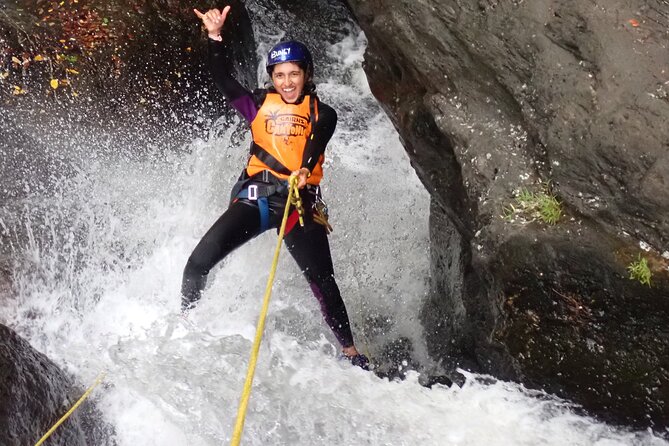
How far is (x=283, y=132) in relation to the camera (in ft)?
15.0

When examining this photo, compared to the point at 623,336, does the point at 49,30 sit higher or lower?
higher

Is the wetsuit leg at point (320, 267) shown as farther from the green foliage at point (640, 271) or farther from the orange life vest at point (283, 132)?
the green foliage at point (640, 271)

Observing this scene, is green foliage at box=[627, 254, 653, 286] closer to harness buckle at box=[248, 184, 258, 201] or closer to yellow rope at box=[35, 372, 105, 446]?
harness buckle at box=[248, 184, 258, 201]

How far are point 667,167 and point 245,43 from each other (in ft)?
14.6

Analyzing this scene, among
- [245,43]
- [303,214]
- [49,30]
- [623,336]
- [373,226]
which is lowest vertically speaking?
[373,226]

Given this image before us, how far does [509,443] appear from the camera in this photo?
3758mm

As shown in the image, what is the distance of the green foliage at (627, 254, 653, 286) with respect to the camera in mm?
3279

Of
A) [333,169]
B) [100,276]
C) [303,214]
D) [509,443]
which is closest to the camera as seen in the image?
[509,443]

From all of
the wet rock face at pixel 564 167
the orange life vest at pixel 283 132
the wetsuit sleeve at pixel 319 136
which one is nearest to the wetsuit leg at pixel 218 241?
the orange life vest at pixel 283 132

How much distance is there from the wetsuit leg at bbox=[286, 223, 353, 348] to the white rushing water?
21cm

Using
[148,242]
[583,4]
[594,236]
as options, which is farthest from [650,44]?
[148,242]

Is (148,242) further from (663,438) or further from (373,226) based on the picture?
(663,438)

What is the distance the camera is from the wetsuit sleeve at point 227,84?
14.9 feet

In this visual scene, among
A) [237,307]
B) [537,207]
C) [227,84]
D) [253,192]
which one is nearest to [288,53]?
[227,84]
